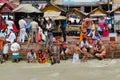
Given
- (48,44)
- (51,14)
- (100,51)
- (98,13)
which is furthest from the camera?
(98,13)

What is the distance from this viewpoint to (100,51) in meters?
29.8

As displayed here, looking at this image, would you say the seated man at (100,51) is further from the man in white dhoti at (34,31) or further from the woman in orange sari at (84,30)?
the man in white dhoti at (34,31)

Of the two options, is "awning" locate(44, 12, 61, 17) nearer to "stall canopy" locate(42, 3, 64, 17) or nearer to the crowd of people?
"stall canopy" locate(42, 3, 64, 17)

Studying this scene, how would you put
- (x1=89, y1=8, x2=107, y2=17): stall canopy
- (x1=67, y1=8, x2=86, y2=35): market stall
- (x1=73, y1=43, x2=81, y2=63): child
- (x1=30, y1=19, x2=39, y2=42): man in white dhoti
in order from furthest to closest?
(x1=89, y1=8, x2=107, y2=17): stall canopy < (x1=67, y1=8, x2=86, y2=35): market stall < (x1=30, y1=19, x2=39, y2=42): man in white dhoti < (x1=73, y1=43, x2=81, y2=63): child

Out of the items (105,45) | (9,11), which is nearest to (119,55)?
(105,45)

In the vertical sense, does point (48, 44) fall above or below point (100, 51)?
above

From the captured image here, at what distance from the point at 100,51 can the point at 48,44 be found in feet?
9.49

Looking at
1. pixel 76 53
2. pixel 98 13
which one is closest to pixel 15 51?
pixel 76 53

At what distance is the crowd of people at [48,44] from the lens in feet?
97.1

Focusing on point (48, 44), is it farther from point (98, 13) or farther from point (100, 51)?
point (98, 13)

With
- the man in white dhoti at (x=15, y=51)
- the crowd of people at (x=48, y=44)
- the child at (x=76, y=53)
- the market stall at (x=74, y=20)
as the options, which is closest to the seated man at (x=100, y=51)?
the crowd of people at (x=48, y=44)

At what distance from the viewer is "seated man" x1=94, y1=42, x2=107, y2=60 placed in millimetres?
29625

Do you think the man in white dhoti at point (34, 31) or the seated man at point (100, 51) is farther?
the man in white dhoti at point (34, 31)

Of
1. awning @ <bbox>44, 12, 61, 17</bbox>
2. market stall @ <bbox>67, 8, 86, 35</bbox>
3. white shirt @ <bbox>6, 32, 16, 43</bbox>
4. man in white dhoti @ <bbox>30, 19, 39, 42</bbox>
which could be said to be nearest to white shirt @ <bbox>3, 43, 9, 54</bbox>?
white shirt @ <bbox>6, 32, 16, 43</bbox>
